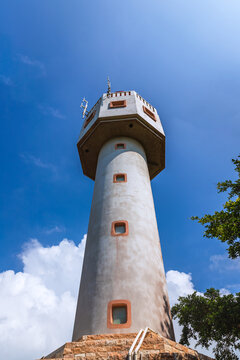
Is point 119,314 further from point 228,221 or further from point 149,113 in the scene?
point 149,113

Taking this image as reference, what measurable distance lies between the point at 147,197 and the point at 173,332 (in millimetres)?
7688

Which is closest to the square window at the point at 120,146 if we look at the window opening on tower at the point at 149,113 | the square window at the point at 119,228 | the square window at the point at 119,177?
the square window at the point at 119,177

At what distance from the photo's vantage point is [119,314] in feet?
40.0

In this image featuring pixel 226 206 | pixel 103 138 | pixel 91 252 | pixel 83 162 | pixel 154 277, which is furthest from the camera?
pixel 83 162

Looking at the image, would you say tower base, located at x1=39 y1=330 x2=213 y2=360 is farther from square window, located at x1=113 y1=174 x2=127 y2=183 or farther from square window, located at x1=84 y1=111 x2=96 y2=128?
square window, located at x1=84 y1=111 x2=96 y2=128

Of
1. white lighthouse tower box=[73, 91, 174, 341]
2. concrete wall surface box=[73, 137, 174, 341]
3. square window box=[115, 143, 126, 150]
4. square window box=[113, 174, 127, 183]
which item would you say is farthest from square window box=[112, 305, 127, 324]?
square window box=[115, 143, 126, 150]

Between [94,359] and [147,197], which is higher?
[147,197]

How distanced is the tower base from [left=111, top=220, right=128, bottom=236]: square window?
5.32 m

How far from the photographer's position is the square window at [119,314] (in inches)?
472

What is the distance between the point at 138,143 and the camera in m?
22.3

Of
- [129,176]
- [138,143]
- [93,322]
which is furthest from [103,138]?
[93,322]

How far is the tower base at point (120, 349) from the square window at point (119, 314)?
4.76ft

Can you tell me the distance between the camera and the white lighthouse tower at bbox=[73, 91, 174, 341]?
12.3m

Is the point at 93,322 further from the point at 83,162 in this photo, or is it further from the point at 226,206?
the point at 83,162
